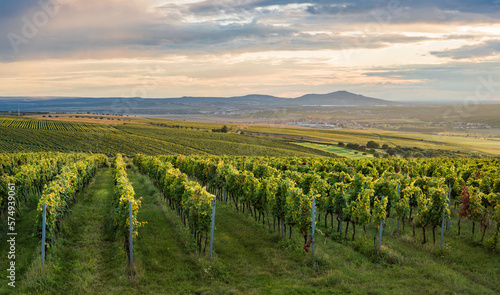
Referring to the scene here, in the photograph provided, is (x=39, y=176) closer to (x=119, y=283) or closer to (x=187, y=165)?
(x=187, y=165)

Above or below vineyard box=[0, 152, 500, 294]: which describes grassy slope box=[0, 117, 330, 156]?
below

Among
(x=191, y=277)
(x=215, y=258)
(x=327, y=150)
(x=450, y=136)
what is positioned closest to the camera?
(x=191, y=277)

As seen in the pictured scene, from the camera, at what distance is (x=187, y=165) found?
29078mm

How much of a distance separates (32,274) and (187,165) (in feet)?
67.9

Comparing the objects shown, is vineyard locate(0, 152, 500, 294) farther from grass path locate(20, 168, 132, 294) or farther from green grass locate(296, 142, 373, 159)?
green grass locate(296, 142, 373, 159)

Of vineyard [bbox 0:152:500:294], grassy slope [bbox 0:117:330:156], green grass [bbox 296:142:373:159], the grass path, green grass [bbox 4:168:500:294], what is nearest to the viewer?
the grass path

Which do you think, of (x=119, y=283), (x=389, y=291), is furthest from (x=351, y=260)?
(x=119, y=283)

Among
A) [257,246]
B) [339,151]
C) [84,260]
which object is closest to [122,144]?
[339,151]

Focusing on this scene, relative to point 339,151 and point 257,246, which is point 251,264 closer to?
point 257,246

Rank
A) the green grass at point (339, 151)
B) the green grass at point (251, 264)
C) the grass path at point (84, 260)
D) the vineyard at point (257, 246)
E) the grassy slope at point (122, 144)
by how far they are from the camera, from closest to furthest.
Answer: the grass path at point (84, 260) → the green grass at point (251, 264) → the vineyard at point (257, 246) → the green grass at point (339, 151) → the grassy slope at point (122, 144)

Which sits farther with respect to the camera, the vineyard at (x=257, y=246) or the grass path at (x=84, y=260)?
the vineyard at (x=257, y=246)

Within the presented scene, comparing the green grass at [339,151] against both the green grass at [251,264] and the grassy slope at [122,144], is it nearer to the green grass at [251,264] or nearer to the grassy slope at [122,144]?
the grassy slope at [122,144]

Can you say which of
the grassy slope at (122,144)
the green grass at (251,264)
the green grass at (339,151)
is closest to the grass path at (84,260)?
the green grass at (251,264)

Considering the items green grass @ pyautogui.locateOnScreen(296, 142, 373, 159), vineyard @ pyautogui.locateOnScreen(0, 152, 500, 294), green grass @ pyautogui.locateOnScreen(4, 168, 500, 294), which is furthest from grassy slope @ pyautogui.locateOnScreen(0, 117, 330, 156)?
green grass @ pyautogui.locateOnScreen(4, 168, 500, 294)
